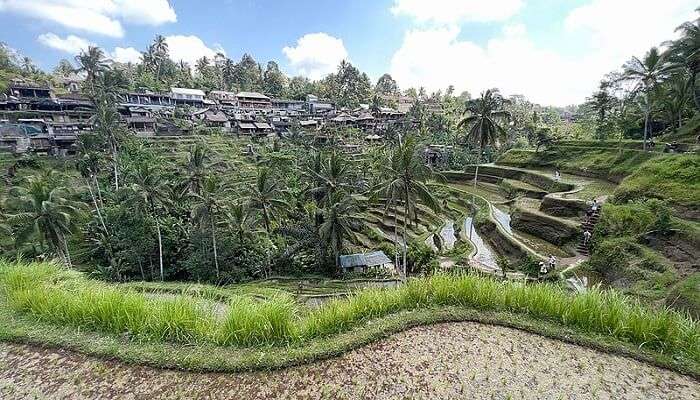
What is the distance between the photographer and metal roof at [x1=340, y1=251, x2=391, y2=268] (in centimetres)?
2450

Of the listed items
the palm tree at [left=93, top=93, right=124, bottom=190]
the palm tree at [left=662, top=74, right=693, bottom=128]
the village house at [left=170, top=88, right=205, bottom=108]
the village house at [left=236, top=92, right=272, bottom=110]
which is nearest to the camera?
the palm tree at [left=662, top=74, right=693, bottom=128]

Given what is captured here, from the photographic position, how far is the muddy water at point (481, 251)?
2205 centimetres

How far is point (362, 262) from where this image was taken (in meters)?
24.7

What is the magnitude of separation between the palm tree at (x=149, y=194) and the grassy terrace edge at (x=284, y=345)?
761 inches

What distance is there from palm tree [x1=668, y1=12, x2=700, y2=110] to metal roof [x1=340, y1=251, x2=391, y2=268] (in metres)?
27.2

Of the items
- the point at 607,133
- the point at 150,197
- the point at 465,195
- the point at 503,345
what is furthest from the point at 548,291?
the point at 607,133

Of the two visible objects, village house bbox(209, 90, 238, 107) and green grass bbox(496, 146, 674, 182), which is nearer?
green grass bbox(496, 146, 674, 182)

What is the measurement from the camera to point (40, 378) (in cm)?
514

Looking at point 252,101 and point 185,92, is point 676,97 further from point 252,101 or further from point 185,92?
point 185,92

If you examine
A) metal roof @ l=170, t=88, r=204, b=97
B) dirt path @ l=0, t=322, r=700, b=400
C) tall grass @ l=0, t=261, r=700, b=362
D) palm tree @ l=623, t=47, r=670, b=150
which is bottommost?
dirt path @ l=0, t=322, r=700, b=400

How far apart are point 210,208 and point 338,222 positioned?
896cm

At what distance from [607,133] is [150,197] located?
165ft

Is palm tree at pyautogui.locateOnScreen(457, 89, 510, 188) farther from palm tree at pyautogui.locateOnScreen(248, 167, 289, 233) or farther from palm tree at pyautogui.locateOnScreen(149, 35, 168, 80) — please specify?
palm tree at pyautogui.locateOnScreen(149, 35, 168, 80)

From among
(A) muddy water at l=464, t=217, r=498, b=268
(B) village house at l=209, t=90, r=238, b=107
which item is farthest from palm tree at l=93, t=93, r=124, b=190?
(B) village house at l=209, t=90, r=238, b=107
